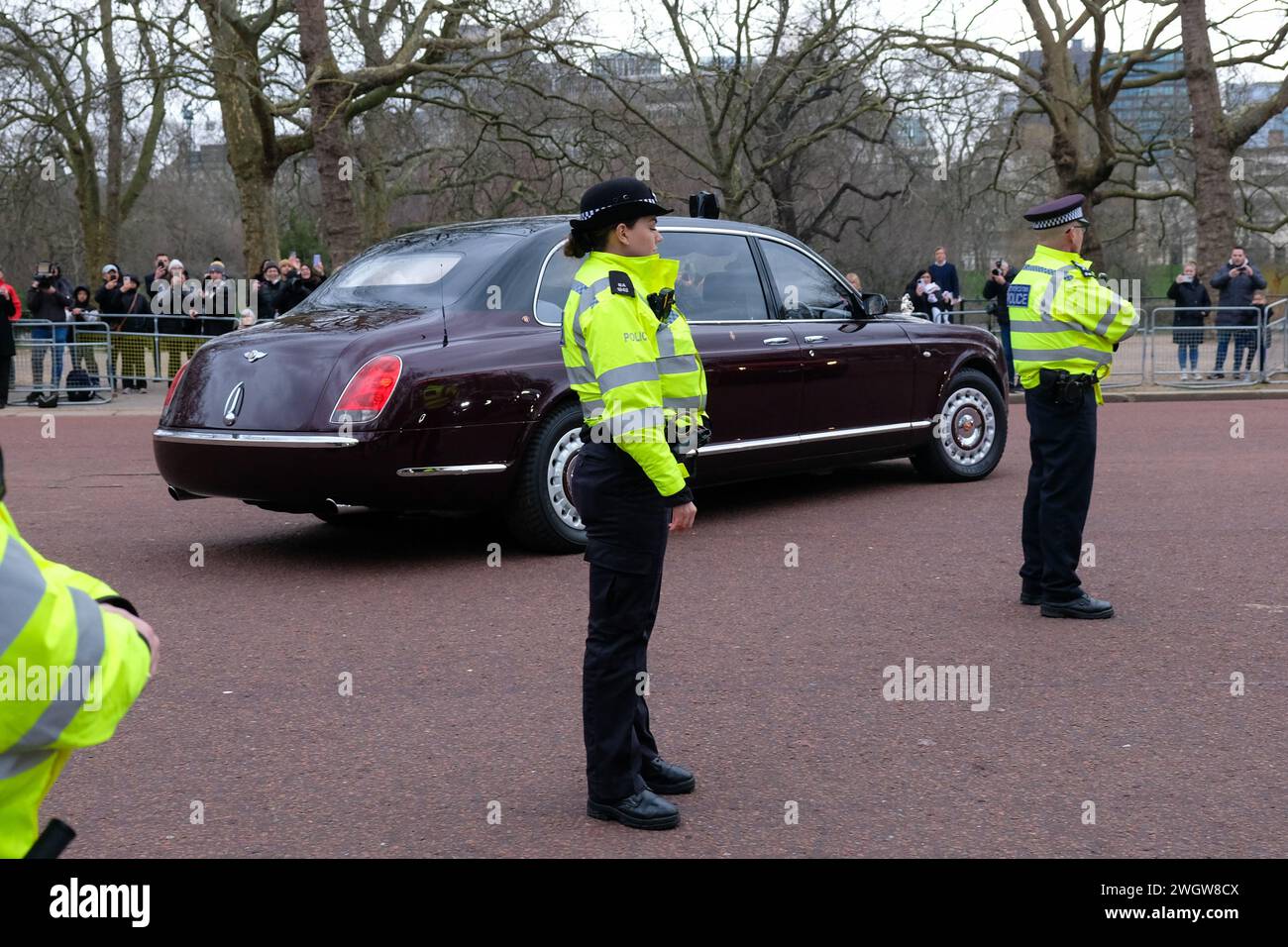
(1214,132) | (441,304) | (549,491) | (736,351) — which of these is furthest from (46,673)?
(1214,132)

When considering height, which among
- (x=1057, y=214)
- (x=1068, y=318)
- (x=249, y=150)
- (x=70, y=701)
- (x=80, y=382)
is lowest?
(x=80, y=382)

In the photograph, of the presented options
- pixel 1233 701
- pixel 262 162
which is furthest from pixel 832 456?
pixel 262 162

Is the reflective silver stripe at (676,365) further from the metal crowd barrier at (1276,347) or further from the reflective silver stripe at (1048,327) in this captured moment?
the metal crowd barrier at (1276,347)

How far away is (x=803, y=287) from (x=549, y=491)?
2.64 meters

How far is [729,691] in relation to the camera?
562 centimetres

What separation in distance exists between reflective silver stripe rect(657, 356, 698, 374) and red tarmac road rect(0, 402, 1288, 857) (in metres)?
1.26

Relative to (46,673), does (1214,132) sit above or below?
above

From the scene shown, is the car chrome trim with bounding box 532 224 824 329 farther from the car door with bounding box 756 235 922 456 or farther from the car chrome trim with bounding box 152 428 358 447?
the car chrome trim with bounding box 152 428 358 447

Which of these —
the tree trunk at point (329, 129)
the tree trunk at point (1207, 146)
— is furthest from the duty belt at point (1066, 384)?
the tree trunk at point (1207, 146)

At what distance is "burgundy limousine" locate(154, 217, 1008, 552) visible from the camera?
7.65 m

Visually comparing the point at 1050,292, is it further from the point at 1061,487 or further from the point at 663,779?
the point at 663,779

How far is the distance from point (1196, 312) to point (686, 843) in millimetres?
18070

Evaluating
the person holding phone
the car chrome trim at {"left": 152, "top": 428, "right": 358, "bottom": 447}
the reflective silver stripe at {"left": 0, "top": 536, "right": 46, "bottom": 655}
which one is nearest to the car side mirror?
the car chrome trim at {"left": 152, "top": 428, "right": 358, "bottom": 447}

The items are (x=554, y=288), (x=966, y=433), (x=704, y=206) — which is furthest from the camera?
(x=966, y=433)
